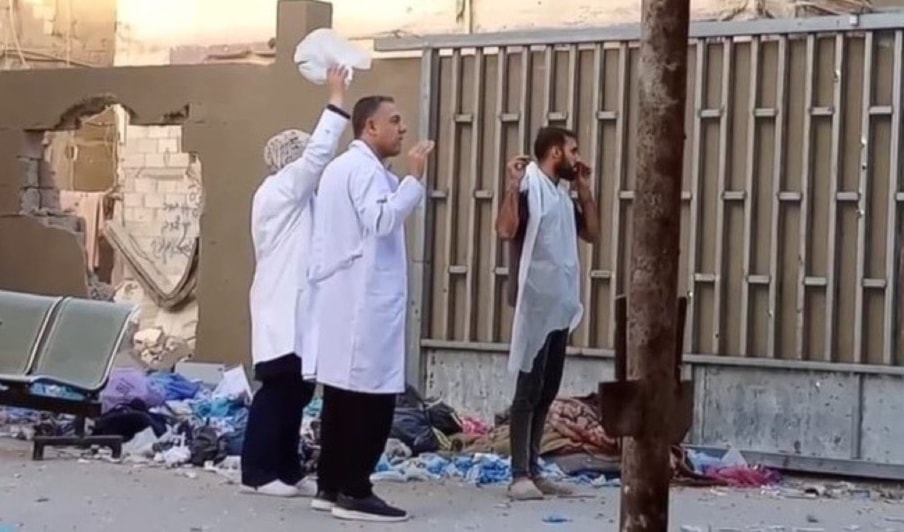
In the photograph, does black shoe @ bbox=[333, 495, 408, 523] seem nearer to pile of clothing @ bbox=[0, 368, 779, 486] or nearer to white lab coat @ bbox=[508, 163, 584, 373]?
white lab coat @ bbox=[508, 163, 584, 373]

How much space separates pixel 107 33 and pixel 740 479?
14.6m

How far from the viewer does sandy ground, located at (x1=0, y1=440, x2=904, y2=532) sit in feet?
24.6

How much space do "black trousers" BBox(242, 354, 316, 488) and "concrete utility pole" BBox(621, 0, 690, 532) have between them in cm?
406

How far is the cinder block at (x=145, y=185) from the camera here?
1750 centimetres

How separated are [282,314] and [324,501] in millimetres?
959

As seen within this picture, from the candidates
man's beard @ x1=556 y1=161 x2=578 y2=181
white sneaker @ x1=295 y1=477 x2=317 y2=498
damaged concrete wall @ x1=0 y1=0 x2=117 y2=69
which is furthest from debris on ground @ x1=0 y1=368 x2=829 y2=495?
damaged concrete wall @ x1=0 y1=0 x2=117 y2=69

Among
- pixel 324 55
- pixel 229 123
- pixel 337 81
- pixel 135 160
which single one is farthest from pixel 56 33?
pixel 337 81

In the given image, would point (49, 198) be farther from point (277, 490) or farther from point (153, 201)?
point (277, 490)

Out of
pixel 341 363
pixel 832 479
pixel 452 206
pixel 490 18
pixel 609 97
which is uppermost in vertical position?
pixel 490 18

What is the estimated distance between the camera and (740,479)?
9383mm

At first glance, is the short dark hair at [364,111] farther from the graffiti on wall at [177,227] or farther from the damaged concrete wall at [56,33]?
the damaged concrete wall at [56,33]

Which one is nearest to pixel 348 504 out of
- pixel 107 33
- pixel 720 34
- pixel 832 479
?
pixel 832 479

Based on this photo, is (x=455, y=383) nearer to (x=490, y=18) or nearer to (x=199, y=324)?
(x=199, y=324)

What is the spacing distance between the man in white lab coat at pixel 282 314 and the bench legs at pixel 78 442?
163 centimetres
